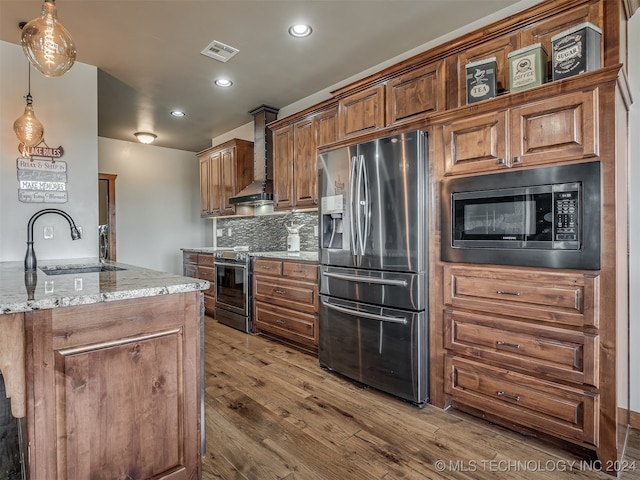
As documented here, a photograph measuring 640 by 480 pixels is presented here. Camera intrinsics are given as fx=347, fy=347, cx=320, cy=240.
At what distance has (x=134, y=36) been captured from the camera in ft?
9.14

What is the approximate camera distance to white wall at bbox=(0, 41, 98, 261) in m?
2.85

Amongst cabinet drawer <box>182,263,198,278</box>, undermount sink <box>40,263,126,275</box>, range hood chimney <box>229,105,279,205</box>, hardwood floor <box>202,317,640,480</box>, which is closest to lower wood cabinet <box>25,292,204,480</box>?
hardwood floor <box>202,317,640,480</box>

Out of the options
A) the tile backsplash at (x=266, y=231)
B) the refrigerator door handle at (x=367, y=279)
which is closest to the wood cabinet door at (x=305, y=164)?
the tile backsplash at (x=266, y=231)

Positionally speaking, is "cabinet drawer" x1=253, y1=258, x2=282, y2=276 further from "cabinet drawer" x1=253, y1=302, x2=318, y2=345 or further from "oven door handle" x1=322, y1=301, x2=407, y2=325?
"oven door handle" x1=322, y1=301, x2=407, y2=325

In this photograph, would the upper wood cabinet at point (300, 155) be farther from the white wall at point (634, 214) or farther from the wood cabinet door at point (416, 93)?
the white wall at point (634, 214)

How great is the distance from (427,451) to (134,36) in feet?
11.7

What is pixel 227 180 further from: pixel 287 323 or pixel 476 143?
pixel 476 143

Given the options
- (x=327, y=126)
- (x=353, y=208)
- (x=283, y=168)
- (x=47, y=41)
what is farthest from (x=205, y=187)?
(x=47, y=41)

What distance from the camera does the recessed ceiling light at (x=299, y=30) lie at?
2.67m

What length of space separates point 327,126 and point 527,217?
221 centimetres

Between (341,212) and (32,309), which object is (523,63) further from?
(32,309)

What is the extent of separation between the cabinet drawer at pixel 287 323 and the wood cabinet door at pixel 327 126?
1.73 metres

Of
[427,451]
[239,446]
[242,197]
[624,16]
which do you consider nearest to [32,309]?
[239,446]

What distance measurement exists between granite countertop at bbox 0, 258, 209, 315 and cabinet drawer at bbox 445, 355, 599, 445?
1653 millimetres
